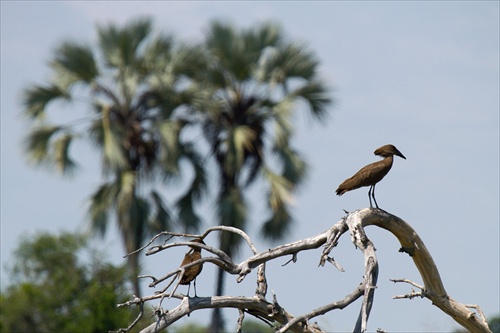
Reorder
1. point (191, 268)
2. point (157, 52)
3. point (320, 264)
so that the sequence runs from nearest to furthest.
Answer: point (320, 264)
point (191, 268)
point (157, 52)

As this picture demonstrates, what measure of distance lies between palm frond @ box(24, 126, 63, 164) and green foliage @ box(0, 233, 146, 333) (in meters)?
1.79

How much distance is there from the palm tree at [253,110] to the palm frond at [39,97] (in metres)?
3.11

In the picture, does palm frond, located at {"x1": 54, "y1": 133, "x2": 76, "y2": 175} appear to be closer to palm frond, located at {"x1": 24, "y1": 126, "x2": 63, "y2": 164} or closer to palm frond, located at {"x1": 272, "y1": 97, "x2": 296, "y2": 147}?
palm frond, located at {"x1": 24, "y1": 126, "x2": 63, "y2": 164}

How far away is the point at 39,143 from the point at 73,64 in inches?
79.1

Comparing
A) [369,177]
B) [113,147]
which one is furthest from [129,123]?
[369,177]

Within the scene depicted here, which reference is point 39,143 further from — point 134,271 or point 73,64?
point 134,271

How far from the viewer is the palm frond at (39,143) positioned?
23438 mm

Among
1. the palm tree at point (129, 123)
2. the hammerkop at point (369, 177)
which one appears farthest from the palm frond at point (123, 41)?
the hammerkop at point (369, 177)

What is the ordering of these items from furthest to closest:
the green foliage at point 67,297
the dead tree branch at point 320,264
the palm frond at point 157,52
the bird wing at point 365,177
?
the palm frond at point 157,52 → the green foliage at point 67,297 → the bird wing at point 365,177 → the dead tree branch at point 320,264

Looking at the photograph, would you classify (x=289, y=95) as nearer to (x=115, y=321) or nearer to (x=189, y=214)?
(x=189, y=214)

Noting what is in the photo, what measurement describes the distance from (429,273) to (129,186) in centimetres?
1677

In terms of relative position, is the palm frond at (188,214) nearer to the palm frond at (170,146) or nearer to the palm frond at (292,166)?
the palm frond at (170,146)

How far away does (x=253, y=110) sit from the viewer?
80.8 ft

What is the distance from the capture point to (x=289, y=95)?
24.8m
